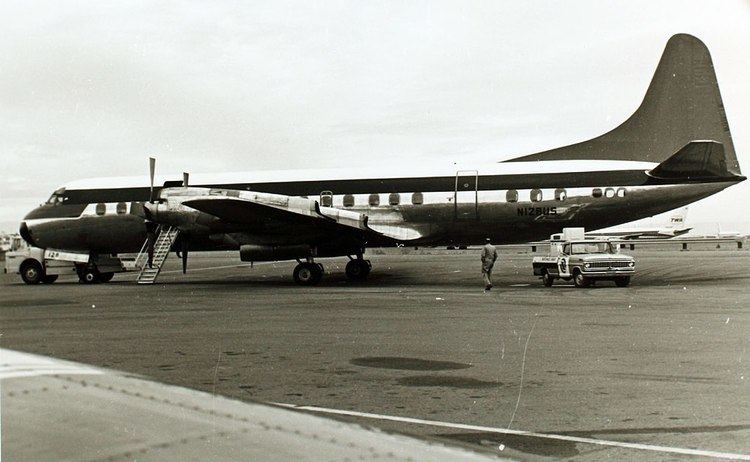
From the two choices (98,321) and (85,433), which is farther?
(98,321)

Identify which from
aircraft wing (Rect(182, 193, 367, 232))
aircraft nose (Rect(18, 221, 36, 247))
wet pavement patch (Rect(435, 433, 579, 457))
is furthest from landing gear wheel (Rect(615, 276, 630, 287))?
aircraft nose (Rect(18, 221, 36, 247))

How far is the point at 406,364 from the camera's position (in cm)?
839

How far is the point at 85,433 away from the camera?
6.84 ft

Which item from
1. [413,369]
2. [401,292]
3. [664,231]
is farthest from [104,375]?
[664,231]

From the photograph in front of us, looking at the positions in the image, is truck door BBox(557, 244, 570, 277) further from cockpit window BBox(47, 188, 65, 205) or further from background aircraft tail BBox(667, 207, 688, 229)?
background aircraft tail BBox(667, 207, 688, 229)

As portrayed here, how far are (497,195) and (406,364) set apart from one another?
13132mm

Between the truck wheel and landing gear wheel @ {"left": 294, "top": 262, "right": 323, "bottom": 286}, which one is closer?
the truck wheel

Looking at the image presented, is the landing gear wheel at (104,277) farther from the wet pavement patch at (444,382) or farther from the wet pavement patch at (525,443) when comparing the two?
the wet pavement patch at (525,443)

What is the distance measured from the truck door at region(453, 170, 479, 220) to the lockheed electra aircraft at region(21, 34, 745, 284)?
30 millimetres

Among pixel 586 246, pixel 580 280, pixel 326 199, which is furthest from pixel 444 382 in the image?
pixel 326 199

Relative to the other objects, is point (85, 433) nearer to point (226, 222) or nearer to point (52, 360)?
point (52, 360)

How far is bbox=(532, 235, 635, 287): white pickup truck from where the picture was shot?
64.2ft

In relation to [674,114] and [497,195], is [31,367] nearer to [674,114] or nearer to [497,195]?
[497,195]

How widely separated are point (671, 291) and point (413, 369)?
40.2ft
